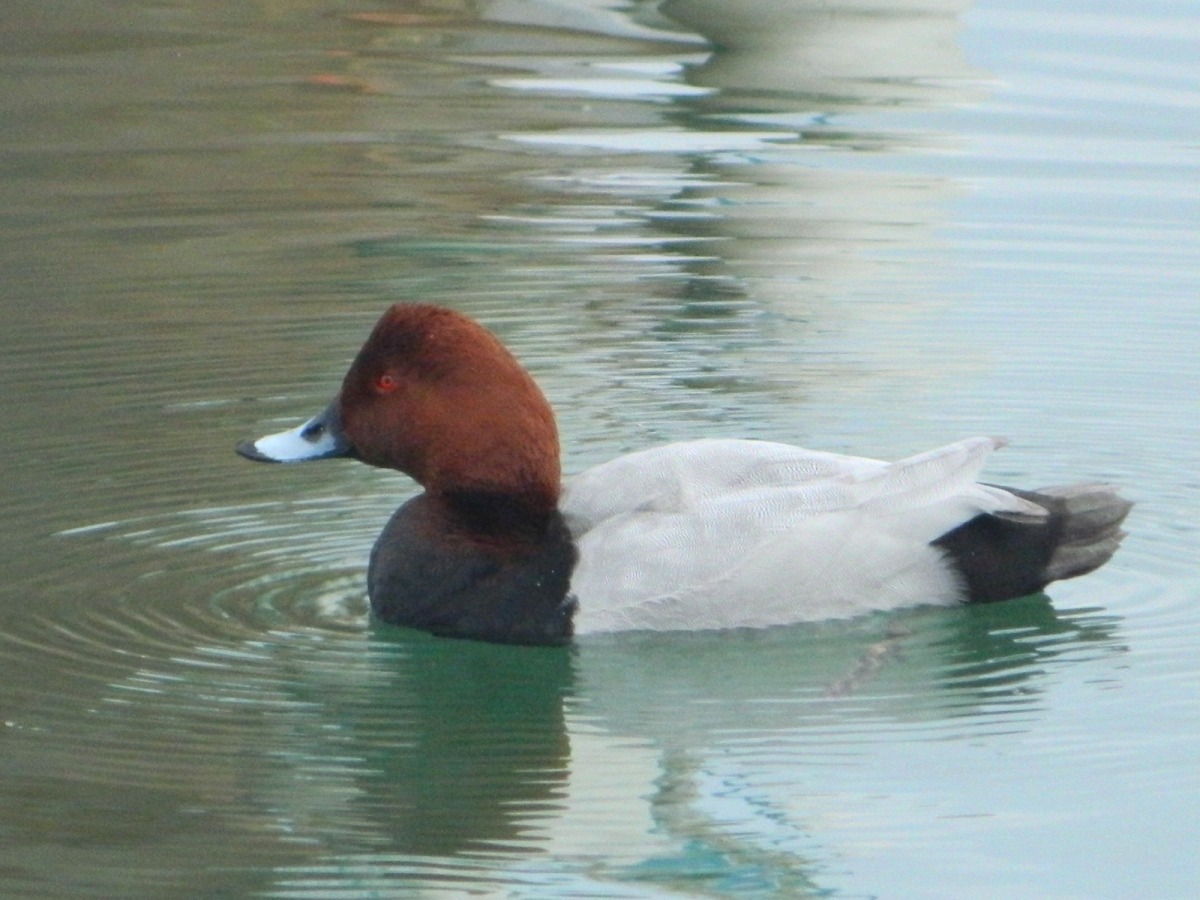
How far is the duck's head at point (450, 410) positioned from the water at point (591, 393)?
44 centimetres

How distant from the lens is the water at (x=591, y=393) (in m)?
4.69

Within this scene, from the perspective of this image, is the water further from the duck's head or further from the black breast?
the duck's head

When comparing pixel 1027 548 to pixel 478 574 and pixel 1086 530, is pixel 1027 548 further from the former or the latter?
pixel 478 574

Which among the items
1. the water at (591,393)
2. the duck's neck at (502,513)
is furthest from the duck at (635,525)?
the water at (591,393)

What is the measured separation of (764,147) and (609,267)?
88.9 inches

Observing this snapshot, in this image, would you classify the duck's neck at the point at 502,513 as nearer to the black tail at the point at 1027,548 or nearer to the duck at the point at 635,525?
the duck at the point at 635,525

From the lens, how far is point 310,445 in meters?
6.05

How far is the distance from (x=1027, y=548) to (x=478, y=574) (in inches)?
57.5

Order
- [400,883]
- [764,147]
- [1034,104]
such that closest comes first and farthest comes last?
[400,883]
[764,147]
[1034,104]

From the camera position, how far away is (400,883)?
442cm

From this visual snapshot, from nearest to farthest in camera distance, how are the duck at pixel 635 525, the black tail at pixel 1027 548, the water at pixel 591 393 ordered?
1. the water at pixel 591 393
2. the duck at pixel 635 525
3. the black tail at pixel 1027 548

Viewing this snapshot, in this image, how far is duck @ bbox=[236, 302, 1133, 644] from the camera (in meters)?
5.79

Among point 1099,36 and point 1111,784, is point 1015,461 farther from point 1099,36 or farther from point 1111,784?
point 1099,36

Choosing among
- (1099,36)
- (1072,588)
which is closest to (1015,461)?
(1072,588)
